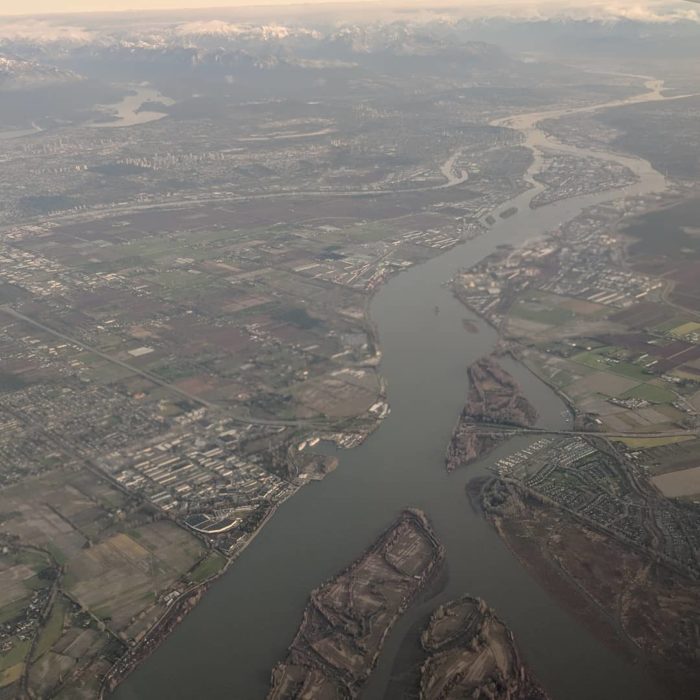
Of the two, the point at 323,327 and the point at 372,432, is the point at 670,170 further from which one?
the point at 372,432

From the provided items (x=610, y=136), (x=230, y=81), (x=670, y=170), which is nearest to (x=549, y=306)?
(x=670, y=170)

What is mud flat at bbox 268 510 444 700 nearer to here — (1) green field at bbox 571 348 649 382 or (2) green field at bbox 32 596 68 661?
(2) green field at bbox 32 596 68 661

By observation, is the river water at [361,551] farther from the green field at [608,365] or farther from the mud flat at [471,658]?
A: the green field at [608,365]

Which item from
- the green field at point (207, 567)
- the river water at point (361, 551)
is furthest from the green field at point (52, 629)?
the green field at point (207, 567)

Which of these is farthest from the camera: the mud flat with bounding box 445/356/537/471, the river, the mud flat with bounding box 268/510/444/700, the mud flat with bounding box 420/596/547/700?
the river

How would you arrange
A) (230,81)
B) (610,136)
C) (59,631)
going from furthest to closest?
(230,81)
(610,136)
(59,631)

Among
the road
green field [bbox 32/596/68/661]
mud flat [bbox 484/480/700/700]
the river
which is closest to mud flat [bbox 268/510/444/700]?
mud flat [bbox 484/480/700/700]

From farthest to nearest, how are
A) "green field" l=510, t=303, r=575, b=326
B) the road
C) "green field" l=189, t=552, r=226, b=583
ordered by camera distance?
1. "green field" l=510, t=303, r=575, b=326
2. the road
3. "green field" l=189, t=552, r=226, b=583
